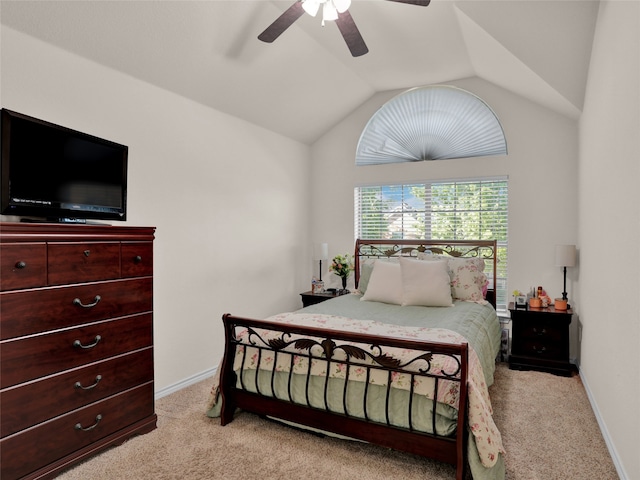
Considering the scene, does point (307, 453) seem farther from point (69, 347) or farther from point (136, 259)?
point (136, 259)

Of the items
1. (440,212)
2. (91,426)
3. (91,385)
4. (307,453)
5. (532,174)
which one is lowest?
(307,453)

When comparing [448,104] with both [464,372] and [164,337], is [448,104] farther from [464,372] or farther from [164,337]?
[164,337]

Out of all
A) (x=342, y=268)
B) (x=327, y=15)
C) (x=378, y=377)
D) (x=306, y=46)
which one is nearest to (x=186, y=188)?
(x=306, y=46)

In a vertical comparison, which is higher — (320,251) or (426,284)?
(320,251)

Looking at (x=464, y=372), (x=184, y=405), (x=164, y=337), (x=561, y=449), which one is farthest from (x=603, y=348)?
(x=164, y=337)

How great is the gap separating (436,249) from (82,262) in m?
3.35

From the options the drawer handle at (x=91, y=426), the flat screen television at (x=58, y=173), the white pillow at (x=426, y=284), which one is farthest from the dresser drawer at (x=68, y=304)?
the white pillow at (x=426, y=284)

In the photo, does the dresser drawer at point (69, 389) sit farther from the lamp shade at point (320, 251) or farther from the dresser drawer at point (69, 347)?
the lamp shade at point (320, 251)

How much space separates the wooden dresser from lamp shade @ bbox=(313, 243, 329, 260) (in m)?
2.46

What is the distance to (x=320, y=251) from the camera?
480 centimetres

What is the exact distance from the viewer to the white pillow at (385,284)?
3638mm

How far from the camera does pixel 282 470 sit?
7.09 feet

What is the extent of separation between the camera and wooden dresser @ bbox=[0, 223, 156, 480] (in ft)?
6.17

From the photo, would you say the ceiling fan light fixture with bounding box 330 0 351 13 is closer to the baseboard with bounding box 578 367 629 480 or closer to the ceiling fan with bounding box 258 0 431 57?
the ceiling fan with bounding box 258 0 431 57
